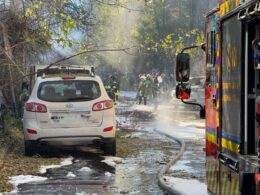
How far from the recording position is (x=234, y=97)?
16.4 ft

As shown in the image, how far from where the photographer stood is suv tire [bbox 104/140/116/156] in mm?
11531

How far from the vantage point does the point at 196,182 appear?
8.90m

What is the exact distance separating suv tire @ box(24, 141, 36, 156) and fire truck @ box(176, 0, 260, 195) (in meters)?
5.65

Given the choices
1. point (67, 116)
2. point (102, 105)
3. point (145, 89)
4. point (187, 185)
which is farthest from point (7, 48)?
point (145, 89)

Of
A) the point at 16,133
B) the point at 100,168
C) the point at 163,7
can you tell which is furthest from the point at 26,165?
the point at 163,7

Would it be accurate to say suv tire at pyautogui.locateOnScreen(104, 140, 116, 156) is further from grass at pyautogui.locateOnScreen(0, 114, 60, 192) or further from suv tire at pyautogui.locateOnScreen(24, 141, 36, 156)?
suv tire at pyautogui.locateOnScreen(24, 141, 36, 156)

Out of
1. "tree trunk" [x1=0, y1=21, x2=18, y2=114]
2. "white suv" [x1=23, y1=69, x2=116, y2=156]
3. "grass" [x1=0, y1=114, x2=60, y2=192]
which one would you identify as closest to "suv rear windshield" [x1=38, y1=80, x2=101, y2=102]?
"white suv" [x1=23, y1=69, x2=116, y2=156]

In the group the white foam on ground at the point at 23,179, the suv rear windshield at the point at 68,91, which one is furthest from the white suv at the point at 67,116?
the white foam on ground at the point at 23,179

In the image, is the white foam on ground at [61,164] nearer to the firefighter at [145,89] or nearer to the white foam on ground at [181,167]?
the white foam on ground at [181,167]

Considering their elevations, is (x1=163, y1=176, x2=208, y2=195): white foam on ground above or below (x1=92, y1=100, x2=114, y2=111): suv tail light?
below

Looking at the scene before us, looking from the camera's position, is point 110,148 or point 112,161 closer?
point 112,161

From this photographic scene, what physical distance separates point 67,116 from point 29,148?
0.98 m

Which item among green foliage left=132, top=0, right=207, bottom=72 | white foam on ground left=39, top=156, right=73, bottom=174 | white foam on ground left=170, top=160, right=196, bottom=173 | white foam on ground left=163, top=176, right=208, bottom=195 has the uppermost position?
green foliage left=132, top=0, right=207, bottom=72

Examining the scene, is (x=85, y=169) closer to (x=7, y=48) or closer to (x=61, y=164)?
(x=61, y=164)
